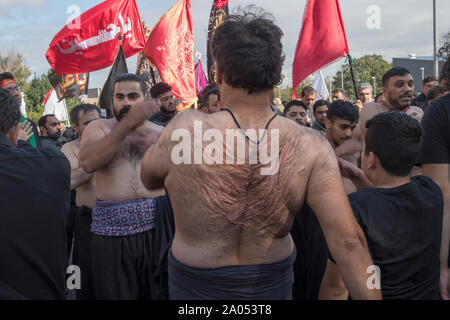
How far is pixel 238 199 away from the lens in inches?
67.2

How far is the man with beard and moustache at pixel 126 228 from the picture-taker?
9.87 ft

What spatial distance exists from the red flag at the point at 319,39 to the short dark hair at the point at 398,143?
3.96 meters

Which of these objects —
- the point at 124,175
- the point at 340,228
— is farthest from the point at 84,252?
the point at 340,228

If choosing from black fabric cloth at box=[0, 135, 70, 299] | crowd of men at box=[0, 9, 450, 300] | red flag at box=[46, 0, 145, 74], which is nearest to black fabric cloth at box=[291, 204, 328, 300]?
crowd of men at box=[0, 9, 450, 300]

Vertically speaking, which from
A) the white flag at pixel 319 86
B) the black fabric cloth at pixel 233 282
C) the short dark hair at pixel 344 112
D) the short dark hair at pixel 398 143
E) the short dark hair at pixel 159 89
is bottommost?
the black fabric cloth at pixel 233 282

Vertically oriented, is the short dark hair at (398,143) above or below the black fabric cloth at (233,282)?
above

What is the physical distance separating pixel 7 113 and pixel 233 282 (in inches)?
57.8

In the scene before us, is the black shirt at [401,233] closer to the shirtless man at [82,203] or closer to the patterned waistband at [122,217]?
the patterned waistband at [122,217]

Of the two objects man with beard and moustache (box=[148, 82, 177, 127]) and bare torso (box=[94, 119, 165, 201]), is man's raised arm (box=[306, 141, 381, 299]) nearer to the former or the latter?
bare torso (box=[94, 119, 165, 201])

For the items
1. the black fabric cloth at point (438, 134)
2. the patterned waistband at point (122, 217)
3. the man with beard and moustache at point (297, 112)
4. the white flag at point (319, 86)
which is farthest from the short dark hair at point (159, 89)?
the white flag at point (319, 86)

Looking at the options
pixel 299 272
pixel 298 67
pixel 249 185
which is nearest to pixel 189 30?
pixel 298 67

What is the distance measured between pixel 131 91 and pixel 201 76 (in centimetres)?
695

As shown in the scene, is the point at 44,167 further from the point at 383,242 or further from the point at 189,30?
the point at 189,30

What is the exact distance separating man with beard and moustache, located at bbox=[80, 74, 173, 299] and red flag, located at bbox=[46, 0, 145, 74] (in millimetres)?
4309
